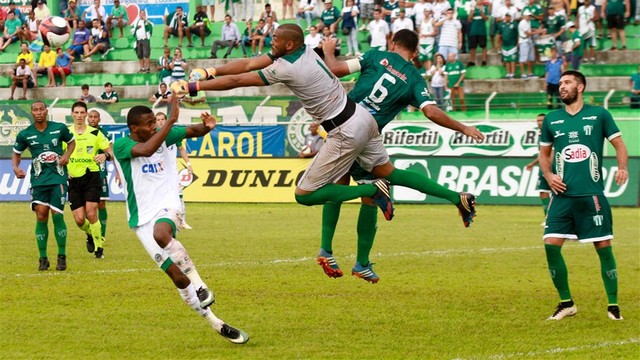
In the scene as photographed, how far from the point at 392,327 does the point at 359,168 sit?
6.72 ft

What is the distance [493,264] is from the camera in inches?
682

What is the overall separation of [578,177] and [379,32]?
74.7 feet

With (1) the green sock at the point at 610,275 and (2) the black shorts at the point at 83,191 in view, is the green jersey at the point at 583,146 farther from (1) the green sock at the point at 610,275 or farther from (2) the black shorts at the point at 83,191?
(2) the black shorts at the point at 83,191

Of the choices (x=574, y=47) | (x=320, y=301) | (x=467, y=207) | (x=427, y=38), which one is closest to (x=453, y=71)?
(x=427, y=38)

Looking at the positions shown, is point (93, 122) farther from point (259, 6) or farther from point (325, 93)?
point (259, 6)

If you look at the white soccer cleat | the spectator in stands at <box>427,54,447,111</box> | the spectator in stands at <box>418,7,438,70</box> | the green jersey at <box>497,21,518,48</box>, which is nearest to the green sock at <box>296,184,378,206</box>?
the white soccer cleat

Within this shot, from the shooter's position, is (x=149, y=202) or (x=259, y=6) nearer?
(x=149, y=202)

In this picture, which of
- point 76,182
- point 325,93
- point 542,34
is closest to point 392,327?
point 325,93

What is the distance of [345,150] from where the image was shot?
38.9ft

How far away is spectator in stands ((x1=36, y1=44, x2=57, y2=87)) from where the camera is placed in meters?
40.6

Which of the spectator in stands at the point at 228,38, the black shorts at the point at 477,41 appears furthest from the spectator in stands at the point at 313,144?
the spectator in stands at the point at 228,38

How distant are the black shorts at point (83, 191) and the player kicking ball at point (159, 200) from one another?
788 centimetres

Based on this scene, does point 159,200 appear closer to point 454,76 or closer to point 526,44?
point 454,76

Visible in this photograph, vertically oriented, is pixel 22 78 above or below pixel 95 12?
below
